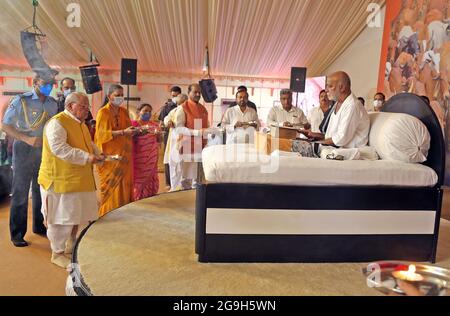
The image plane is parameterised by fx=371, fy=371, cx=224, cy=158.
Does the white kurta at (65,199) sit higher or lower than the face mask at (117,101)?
lower

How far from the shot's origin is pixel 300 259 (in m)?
2.24

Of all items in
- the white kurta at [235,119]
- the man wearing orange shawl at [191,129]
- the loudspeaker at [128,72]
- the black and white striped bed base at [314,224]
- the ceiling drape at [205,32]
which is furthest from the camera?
the ceiling drape at [205,32]

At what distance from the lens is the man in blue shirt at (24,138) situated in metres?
3.30

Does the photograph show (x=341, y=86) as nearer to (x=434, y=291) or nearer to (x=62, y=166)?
(x=434, y=291)

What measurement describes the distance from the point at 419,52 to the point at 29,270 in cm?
668

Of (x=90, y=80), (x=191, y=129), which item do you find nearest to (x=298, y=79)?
(x=191, y=129)

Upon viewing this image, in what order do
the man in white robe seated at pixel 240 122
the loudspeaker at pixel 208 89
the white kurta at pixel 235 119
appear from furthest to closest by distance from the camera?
the loudspeaker at pixel 208 89, the white kurta at pixel 235 119, the man in white robe seated at pixel 240 122

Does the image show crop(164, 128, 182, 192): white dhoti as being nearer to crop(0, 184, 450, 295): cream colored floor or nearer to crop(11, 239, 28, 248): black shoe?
crop(0, 184, 450, 295): cream colored floor

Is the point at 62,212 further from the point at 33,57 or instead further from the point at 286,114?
the point at 286,114

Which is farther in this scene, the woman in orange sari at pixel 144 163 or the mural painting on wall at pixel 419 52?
the mural painting on wall at pixel 419 52

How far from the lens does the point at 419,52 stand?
6480 millimetres

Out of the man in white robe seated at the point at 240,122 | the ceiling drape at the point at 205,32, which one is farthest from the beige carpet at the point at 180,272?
the ceiling drape at the point at 205,32

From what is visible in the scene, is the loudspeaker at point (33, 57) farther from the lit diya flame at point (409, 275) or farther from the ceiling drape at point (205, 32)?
the lit diya flame at point (409, 275)
